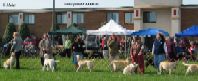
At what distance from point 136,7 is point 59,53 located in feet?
65.0

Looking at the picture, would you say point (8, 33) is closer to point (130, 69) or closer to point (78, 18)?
point (78, 18)

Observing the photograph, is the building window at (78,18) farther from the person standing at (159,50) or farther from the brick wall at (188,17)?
the person standing at (159,50)

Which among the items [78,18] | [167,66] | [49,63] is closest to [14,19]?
[78,18]

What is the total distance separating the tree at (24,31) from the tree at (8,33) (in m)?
0.88

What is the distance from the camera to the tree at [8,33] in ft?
197

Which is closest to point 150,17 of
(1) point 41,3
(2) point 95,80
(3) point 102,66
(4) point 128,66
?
(1) point 41,3

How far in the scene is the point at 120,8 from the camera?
203 ft

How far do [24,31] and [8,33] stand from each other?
195 cm

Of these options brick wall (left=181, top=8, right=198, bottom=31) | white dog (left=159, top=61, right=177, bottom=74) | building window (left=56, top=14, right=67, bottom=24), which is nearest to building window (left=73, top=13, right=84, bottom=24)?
building window (left=56, top=14, right=67, bottom=24)

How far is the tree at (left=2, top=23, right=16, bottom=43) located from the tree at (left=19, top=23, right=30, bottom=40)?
0.88m

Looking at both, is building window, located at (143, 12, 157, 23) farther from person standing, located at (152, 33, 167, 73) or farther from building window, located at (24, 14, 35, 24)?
person standing, located at (152, 33, 167, 73)

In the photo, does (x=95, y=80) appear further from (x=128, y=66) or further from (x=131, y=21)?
(x=131, y=21)

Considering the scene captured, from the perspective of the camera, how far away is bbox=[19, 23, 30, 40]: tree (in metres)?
62.3

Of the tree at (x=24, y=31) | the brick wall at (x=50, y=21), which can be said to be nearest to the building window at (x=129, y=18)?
the brick wall at (x=50, y=21)
